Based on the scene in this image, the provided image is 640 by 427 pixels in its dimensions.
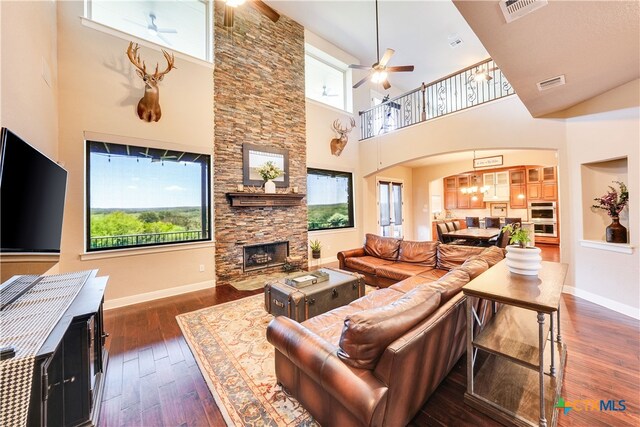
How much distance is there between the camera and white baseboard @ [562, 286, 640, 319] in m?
3.02

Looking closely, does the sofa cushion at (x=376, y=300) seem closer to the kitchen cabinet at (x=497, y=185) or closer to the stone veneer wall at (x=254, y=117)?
the stone veneer wall at (x=254, y=117)

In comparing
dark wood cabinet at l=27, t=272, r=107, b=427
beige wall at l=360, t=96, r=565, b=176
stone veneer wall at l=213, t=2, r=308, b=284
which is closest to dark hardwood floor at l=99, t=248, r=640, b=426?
dark wood cabinet at l=27, t=272, r=107, b=427

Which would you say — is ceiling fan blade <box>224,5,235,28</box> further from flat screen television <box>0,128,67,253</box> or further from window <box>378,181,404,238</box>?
window <box>378,181,404,238</box>

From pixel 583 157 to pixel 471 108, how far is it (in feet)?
6.15

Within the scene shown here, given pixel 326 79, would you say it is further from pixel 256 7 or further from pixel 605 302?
pixel 605 302

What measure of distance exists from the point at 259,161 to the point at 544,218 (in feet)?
30.9

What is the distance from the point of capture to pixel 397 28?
6.00 m

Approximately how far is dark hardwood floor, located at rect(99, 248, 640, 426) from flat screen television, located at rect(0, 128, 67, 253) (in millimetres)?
1232

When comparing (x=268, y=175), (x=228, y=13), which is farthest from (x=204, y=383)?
(x=228, y=13)

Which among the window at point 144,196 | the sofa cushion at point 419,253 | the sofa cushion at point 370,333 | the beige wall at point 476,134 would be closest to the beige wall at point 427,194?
the beige wall at point 476,134

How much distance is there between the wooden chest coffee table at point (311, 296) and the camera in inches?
105

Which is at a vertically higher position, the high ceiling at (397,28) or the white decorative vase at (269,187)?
the high ceiling at (397,28)

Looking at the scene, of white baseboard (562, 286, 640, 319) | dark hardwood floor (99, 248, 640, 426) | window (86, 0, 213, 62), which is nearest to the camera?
dark hardwood floor (99, 248, 640, 426)

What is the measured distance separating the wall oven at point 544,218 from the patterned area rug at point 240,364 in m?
9.62
